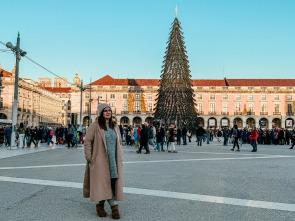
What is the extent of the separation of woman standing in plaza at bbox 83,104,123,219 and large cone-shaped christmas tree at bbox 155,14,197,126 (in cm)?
2598

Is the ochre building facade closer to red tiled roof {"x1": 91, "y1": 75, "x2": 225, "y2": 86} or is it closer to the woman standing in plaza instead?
red tiled roof {"x1": 91, "y1": 75, "x2": 225, "y2": 86}

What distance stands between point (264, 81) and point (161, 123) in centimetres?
4838

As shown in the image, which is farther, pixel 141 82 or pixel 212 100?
pixel 141 82

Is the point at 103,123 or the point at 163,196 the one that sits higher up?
the point at 103,123

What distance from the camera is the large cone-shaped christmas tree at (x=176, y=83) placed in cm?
2981

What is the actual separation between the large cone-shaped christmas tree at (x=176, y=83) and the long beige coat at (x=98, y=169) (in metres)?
26.1

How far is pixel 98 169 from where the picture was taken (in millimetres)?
3969

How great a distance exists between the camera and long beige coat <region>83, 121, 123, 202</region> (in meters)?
3.94

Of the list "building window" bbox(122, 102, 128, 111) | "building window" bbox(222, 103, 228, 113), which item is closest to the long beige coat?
"building window" bbox(122, 102, 128, 111)

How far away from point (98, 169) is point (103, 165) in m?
0.08

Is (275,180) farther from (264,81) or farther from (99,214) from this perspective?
(264,81)

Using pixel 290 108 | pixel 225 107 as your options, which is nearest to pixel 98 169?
pixel 225 107

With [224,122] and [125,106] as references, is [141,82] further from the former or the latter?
[224,122]

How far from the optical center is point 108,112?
4211 millimetres
